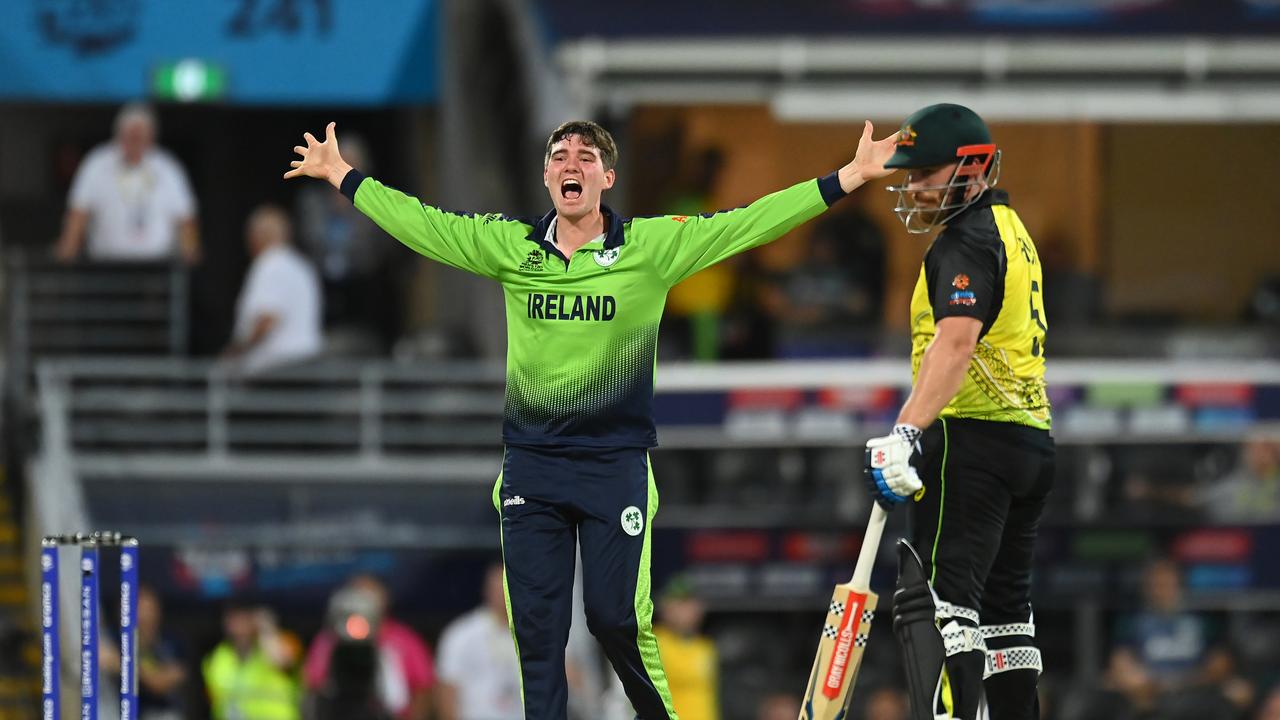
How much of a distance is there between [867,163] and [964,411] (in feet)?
3.00

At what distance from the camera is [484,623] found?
13.6 metres

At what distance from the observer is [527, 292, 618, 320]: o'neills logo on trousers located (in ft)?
25.2

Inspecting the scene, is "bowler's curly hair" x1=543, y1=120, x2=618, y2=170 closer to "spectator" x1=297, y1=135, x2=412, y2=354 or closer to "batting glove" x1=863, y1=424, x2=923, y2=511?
"batting glove" x1=863, y1=424, x2=923, y2=511

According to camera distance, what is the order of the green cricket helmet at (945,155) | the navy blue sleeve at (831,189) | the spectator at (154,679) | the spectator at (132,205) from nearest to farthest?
Result: the navy blue sleeve at (831,189)
the green cricket helmet at (945,155)
the spectator at (154,679)
the spectator at (132,205)

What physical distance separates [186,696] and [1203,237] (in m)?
9.09

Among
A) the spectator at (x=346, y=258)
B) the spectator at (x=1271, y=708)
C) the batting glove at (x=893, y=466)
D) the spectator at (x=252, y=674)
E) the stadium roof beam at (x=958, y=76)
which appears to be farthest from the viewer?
the spectator at (x=346, y=258)

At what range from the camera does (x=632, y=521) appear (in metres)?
7.73

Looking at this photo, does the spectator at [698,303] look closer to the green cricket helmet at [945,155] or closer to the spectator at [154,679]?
the spectator at [154,679]

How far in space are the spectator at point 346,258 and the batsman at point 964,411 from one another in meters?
9.03

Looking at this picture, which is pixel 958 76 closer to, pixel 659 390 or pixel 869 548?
pixel 659 390

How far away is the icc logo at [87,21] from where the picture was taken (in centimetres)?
1734

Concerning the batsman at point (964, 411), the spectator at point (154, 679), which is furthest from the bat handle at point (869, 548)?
the spectator at point (154, 679)

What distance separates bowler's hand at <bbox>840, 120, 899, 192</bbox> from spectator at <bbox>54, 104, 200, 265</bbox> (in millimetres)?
8805

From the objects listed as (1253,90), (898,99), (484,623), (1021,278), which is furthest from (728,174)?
(1021,278)
